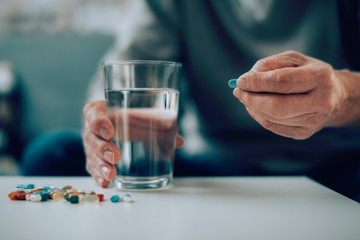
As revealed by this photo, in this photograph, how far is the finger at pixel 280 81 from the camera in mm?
459

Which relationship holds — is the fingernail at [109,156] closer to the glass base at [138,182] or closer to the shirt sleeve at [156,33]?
the glass base at [138,182]

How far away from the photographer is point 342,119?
27.0 inches

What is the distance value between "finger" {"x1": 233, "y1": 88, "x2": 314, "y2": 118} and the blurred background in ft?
5.10

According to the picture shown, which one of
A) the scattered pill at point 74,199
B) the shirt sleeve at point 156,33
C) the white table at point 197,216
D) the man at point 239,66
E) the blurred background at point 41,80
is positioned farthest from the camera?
the blurred background at point 41,80

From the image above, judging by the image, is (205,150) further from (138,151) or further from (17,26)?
(17,26)

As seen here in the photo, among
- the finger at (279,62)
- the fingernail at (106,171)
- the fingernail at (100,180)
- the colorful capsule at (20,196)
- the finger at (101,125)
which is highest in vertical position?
the finger at (279,62)

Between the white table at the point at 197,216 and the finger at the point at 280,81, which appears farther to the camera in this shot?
the finger at the point at 280,81

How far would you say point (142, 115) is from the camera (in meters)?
0.52

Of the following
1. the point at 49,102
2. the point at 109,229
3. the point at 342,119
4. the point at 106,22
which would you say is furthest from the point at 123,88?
the point at 106,22

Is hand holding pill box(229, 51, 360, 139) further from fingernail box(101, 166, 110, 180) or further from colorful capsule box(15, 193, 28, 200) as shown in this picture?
colorful capsule box(15, 193, 28, 200)

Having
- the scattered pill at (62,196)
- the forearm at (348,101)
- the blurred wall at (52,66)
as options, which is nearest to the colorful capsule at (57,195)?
the scattered pill at (62,196)

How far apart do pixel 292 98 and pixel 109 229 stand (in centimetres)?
30

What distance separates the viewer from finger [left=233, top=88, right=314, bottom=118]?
1.58 feet

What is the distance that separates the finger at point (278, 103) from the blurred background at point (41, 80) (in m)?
1.56
